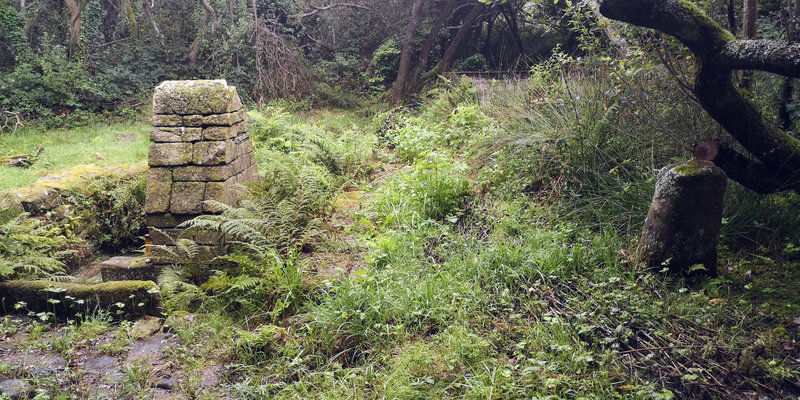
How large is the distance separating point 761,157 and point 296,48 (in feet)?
38.9

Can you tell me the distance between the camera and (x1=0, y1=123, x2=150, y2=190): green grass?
739 cm

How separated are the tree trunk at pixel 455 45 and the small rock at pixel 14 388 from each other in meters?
10.6

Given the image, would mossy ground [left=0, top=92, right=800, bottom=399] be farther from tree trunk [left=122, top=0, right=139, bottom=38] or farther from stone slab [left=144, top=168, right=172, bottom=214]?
tree trunk [left=122, top=0, right=139, bottom=38]

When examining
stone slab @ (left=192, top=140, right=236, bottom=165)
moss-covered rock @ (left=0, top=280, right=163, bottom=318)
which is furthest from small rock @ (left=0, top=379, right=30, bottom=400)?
stone slab @ (left=192, top=140, right=236, bottom=165)

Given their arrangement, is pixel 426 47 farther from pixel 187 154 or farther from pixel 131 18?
pixel 187 154

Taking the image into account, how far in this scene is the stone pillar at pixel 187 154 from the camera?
15.3 feet

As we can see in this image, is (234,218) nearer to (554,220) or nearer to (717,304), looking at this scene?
(554,220)

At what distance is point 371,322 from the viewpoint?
11.1 ft

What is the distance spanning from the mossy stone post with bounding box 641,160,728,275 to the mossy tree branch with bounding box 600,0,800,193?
21.6 inches

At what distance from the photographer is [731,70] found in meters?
3.41

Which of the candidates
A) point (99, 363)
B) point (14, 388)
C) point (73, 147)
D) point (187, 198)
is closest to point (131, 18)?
point (73, 147)

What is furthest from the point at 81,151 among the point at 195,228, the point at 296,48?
the point at 296,48

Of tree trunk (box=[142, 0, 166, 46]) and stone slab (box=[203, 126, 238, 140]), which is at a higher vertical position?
tree trunk (box=[142, 0, 166, 46])

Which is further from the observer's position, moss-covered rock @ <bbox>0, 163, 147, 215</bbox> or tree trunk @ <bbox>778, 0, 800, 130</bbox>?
moss-covered rock @ <bbox>0, 163, 147, 215</bbox>
